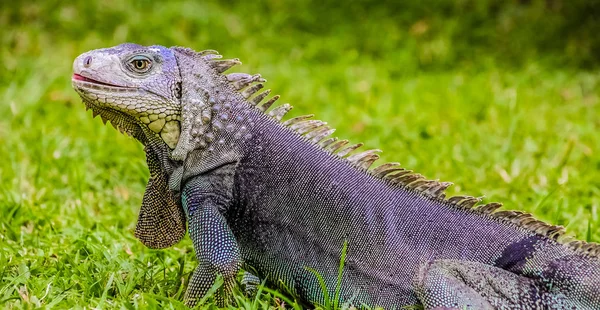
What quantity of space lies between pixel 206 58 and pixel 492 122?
4.14m

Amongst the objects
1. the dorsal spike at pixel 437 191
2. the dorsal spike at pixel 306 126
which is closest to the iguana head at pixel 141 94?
the dorsal spike at pixel 306 126

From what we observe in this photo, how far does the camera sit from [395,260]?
4.16 m

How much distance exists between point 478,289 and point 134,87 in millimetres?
1941

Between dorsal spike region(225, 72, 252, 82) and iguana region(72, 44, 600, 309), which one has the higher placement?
dorsal spike region(225, 72, 252, 82)

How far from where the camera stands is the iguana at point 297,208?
4062 millimetres

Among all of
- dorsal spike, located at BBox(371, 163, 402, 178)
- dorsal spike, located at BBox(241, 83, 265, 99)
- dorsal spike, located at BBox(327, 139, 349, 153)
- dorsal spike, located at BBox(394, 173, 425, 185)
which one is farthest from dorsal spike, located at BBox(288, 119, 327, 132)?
Result: dorsal spike, located at BBox(394, 173, 425, 185)

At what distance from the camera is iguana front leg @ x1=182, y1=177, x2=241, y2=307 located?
4.03m

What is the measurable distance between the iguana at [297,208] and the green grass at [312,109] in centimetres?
34

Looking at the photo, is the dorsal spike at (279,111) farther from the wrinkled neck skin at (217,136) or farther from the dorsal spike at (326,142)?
the dorsal spike at (326,142)

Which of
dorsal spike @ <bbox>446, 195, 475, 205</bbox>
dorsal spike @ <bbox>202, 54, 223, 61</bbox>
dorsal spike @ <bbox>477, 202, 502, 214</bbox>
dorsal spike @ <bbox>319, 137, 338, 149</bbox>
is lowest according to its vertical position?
dorsal spike @ <bbox>319, 137, 338, 149</bbox>

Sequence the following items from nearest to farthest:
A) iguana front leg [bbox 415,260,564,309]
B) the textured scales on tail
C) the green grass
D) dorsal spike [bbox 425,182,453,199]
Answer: iguana front leg [bbox 415,260,564,309] → the textured scales on tail → dorsal spike [bbox 425,182,453,199] → the green grass

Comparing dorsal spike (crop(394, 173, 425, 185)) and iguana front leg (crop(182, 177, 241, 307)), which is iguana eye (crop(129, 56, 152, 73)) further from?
dorsal spike (crop(394, 173, 425, 185))

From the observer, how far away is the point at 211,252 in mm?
4043

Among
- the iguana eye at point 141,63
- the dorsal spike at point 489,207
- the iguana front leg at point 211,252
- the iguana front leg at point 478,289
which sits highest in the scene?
the dorsal spike at point 489,207
